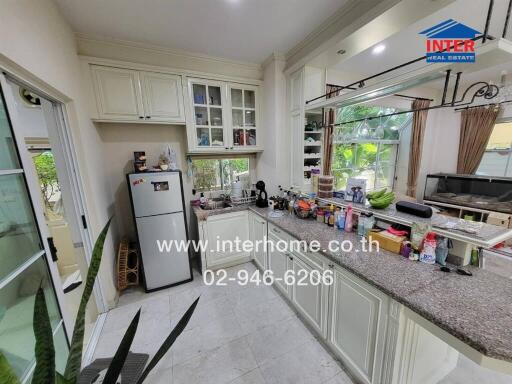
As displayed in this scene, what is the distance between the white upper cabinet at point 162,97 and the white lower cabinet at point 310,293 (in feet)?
6.76

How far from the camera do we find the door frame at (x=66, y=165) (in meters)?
1.11

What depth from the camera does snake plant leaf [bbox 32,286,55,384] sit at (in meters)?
0.63

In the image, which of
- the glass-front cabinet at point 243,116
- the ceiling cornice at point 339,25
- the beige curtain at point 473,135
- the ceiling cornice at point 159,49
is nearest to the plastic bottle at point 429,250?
the ceiling cornice at point 339,25

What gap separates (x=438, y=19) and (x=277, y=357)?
3.25 meters

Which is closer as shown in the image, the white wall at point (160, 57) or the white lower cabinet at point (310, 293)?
the white lower cabinet at point (310, 293)

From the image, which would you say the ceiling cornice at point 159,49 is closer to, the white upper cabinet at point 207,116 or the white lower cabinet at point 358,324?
the white upper cabinet at point 207,116

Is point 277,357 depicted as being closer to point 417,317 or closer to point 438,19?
point 417,317

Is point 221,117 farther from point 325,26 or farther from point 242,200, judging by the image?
point 325,26

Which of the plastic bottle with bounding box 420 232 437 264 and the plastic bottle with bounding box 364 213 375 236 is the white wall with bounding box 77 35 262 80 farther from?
the plastic bottle with bounding box 420 232 437 264

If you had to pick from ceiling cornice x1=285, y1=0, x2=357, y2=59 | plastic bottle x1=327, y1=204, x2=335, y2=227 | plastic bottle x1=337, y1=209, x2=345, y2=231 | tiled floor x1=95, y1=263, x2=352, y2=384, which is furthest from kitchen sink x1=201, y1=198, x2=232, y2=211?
ceiling cornice x1=285, y1=0, x2=357, y2=59

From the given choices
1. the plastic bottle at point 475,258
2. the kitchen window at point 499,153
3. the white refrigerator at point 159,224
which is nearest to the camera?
the plastic bottle at point 475,258

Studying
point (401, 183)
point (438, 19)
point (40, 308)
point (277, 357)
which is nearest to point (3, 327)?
point (40, 308)

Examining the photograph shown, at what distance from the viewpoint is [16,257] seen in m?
1.06

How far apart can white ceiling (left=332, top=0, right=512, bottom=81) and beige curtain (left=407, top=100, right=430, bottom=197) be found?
2.85 feet
